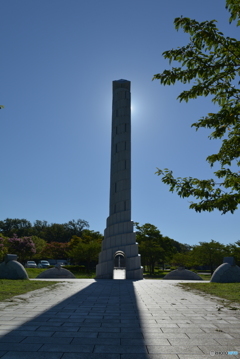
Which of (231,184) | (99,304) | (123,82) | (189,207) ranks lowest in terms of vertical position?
(99,304)

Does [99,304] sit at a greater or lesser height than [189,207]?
lesser

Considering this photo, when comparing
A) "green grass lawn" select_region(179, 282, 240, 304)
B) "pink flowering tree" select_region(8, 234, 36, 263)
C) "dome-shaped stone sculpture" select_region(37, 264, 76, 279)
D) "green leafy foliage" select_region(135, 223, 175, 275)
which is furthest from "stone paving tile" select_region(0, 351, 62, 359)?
"pink flowering tree" select_region(8, 234, 36, 263)

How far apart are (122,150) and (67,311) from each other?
2133cm

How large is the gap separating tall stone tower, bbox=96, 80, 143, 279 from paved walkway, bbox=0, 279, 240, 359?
16.8 metres

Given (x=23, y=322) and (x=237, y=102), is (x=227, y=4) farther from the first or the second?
(x=23, y=322)

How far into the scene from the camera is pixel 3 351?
468 centimetres

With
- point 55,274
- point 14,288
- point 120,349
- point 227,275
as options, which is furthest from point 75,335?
point 55,274

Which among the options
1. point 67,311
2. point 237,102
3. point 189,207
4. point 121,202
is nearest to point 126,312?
point 67,311

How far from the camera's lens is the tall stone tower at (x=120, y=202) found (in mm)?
25859

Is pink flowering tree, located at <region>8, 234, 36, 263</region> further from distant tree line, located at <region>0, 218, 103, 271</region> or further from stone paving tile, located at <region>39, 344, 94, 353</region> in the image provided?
stone paving tile, located at <region>39, 344, 94, 353</region>

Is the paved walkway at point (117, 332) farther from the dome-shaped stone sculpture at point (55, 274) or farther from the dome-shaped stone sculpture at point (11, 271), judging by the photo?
the dome-shaped stone sculpture at point (55, 274)

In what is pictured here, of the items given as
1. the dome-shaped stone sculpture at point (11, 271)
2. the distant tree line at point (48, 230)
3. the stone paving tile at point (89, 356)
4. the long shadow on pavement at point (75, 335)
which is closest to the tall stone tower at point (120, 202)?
the dome-shaped stone sculpture at point (11, 271)

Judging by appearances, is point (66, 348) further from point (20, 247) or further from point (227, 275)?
point (20, 247)

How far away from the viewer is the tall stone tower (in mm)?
25859
